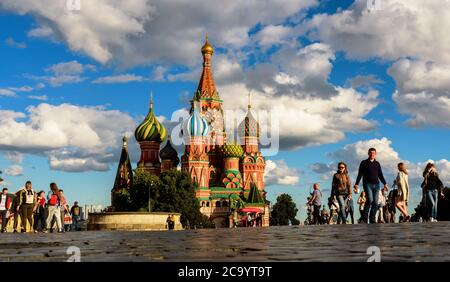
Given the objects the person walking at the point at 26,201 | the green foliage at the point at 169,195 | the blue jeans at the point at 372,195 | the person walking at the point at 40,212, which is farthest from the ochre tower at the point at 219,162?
the blue jeans at the point at 372,195

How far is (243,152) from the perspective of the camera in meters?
93.9

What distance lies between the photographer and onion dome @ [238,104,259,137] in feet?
316

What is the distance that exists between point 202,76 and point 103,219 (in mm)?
65645

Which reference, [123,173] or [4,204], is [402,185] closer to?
[4,204]

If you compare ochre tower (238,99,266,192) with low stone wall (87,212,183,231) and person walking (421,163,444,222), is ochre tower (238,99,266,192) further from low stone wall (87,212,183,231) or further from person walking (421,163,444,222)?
person walking (421,163,444,222)

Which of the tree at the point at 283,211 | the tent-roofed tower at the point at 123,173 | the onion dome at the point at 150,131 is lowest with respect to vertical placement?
the tree at the point at 283,211

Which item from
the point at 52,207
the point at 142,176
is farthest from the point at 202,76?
the point at 52,207

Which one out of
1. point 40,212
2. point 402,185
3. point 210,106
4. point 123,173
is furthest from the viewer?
point 210,106

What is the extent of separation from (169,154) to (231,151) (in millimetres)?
10080

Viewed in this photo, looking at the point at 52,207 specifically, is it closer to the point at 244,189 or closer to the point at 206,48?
the point at 244,189

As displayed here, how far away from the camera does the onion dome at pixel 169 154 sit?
3661 inches

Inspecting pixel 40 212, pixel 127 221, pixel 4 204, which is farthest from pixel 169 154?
pixel 4 204

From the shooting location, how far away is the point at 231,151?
90500 mm

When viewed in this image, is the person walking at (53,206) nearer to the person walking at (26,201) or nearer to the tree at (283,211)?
the person walking at (26,201)
